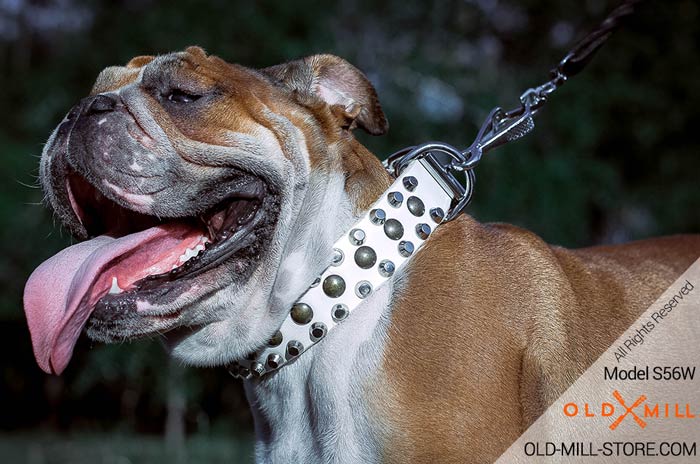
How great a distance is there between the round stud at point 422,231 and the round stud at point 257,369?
0.75 metres

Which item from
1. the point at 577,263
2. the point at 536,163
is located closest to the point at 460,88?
the point at 536,163

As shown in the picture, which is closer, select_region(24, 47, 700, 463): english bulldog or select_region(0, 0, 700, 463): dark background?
select_region(24, 47, 700, 463): english bulldog

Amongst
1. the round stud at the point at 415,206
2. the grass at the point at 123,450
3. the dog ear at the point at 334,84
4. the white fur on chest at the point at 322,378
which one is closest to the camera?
the white fur on chest at the point at 322,378

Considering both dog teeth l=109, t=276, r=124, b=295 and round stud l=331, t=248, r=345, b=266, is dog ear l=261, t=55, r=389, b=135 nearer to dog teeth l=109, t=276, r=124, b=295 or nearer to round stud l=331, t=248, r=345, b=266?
round stud l=331, t=248, r=345, b=266

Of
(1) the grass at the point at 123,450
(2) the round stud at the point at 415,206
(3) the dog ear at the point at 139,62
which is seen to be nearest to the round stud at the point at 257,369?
(2) the round stud at the point at 415,206

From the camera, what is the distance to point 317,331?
2.95m

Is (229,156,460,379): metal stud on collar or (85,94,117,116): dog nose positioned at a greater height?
(85,94,117,116): dog nose

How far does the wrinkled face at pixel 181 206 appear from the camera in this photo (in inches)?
116

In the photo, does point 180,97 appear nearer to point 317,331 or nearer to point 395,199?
point 395,199

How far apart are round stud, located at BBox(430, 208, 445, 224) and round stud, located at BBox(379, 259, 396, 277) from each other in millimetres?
256

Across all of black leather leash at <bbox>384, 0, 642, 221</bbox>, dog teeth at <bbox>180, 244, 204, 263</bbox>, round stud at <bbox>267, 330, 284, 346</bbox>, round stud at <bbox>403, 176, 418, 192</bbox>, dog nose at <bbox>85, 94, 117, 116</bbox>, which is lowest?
black leather leash at <bbox>384, 0, 642, 221</bbox>

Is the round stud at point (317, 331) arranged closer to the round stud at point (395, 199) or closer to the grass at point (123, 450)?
the round stud at point (395, 199)

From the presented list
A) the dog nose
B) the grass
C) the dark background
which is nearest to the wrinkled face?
the dog nose

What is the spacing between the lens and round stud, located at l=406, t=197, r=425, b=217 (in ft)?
10.1
